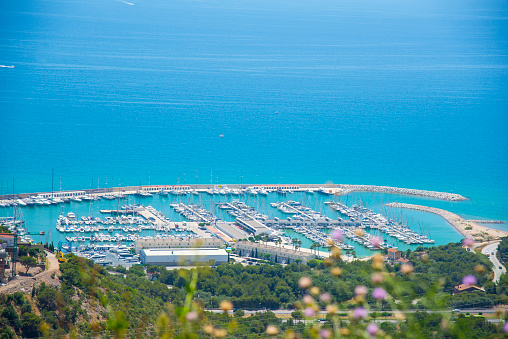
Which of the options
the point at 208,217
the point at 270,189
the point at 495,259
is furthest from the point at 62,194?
the point at 495,259

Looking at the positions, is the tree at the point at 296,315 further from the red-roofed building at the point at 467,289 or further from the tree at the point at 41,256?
the tree at the point at 41,256

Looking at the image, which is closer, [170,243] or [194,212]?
[170,243]

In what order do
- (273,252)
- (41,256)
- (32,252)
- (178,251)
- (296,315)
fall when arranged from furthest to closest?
(273,252), (178,251), (296,315), (41,256), (32,252)

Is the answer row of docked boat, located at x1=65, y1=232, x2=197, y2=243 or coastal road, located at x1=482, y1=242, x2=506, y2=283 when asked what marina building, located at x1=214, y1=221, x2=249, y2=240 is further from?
coastal road, located at x1=482, y1=242, x2=506, y2=283

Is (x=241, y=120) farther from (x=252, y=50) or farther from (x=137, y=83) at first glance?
(x=252, y=50)

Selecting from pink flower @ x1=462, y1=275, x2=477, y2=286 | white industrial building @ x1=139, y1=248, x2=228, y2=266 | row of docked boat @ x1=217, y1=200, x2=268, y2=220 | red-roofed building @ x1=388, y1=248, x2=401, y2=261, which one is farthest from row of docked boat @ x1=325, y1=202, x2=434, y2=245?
pink flower @ x1=462, y1=275, x2=477, y2=286

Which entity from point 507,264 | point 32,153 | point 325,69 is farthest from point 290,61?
point 507,264

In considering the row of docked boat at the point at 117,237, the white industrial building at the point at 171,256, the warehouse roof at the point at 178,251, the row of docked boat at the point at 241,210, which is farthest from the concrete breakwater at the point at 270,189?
the white industrial building at the point at 171,256

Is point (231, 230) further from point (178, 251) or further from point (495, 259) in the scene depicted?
point (495, 259)
